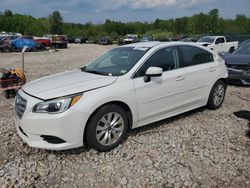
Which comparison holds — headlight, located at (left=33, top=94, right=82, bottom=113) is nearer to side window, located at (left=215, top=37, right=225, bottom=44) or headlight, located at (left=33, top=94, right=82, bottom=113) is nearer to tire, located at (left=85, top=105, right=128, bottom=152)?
tire, located at (left=85, top=105, right=128, bottom=152)

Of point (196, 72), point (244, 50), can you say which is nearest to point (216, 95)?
point (196, 72)

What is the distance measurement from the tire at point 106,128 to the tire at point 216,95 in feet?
7.75

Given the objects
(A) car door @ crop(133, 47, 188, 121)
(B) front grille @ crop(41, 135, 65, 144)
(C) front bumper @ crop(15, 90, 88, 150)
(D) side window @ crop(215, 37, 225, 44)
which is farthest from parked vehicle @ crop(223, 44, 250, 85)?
(D) side window @ crop(215, 37, 225, 44)

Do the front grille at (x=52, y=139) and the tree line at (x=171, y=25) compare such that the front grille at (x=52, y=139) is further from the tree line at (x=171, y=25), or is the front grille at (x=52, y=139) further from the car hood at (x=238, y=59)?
the tree line at (x=171, y=25)

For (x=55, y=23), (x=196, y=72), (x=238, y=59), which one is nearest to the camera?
(x=196, y=72)

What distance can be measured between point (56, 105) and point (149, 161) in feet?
4.93

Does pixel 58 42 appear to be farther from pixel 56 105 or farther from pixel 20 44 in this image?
pixel 56 105

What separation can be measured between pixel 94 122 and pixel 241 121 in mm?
3103

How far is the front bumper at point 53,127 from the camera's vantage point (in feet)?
10.8

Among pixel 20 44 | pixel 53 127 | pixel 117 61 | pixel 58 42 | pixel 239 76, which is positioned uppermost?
pixel 58 42

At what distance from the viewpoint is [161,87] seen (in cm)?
423

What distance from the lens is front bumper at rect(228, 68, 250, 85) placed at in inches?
302

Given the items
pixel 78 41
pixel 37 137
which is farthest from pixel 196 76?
pixel 78 41

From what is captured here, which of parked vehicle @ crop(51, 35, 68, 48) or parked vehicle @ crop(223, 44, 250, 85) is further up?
parked vehicle @ crop(51, 35, 68, 48)
